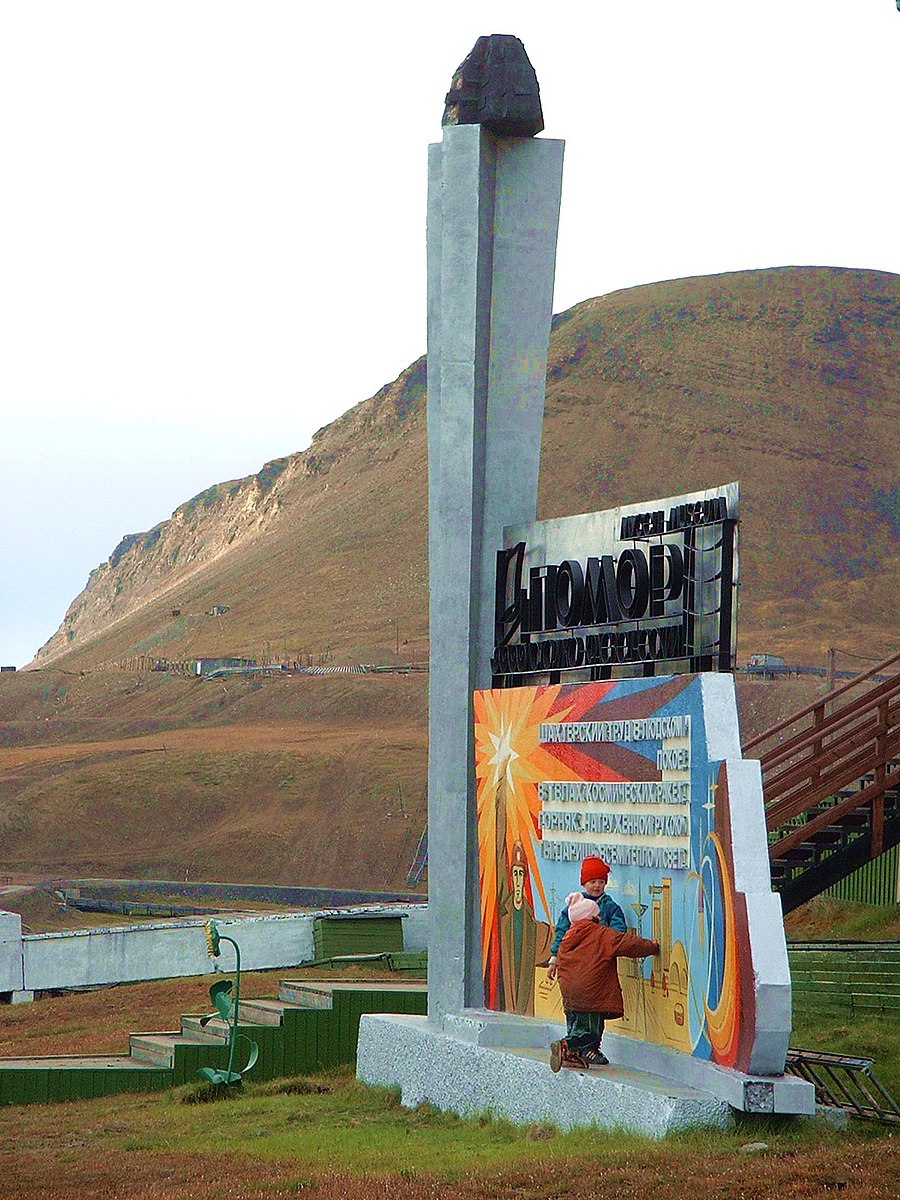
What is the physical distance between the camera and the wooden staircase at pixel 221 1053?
1945 cm

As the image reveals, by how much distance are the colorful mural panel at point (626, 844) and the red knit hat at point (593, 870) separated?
0.80ft

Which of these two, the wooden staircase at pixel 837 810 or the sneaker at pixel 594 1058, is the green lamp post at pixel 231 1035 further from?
the wooden staircase at pixel 837 810

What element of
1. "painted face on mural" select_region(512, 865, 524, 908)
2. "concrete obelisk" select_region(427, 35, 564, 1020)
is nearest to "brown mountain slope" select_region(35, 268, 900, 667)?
"concrete obelisk" select_region(427, 35, 564, 1020)

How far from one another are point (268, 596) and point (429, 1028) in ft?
364

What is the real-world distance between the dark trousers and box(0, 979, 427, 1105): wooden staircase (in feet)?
23.4

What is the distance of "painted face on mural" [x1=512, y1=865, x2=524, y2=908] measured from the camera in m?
15.2

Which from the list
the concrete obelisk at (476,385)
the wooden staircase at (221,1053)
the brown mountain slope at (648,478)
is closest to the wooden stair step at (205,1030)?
the wooden staircase at (221,1053)

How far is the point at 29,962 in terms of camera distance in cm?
3212

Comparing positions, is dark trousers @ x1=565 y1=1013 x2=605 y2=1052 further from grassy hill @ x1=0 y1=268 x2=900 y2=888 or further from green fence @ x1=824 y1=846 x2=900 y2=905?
grassy hill @ x1=0 y1=268 x2=900 y2=888

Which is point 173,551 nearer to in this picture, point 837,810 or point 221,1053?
point 221,1053

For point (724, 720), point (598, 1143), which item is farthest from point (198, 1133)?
point (724, 720)

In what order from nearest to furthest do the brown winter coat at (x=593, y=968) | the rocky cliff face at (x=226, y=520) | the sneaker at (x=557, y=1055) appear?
1. the sneaker at (x=557, y=1055)
2. the brown winter coat at (x=593, y=968)
3. the rocky cliff face at (x=226, y=520)

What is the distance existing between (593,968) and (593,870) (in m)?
0.75

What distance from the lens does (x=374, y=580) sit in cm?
12312
